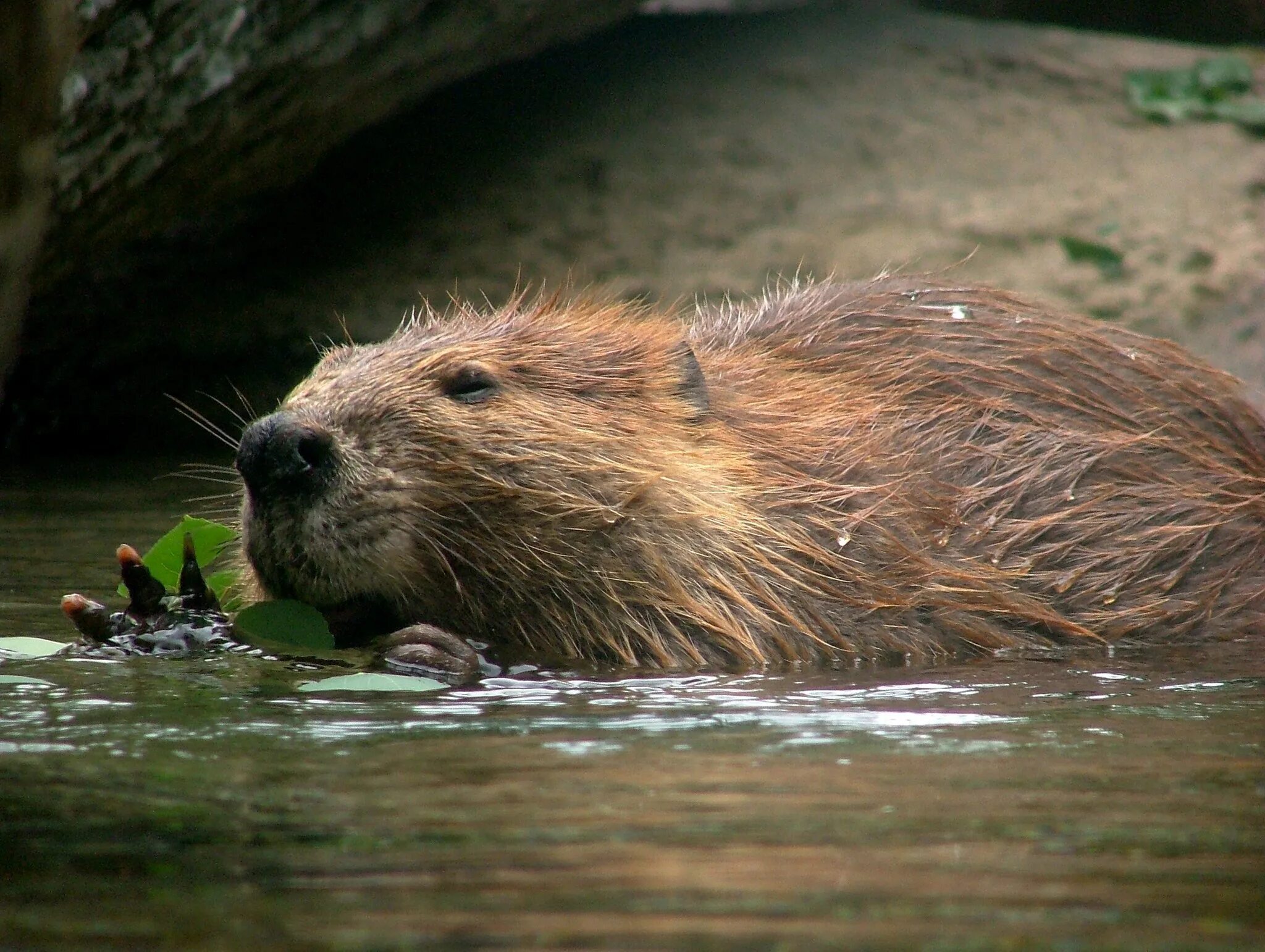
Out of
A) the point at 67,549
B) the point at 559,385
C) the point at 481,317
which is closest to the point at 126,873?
the point at 559,385

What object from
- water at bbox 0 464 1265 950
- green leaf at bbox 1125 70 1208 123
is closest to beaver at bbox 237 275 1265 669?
water at bbox 0 464 1265 950

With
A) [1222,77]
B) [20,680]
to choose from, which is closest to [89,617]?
[20,680]

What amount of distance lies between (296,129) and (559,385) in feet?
10.1

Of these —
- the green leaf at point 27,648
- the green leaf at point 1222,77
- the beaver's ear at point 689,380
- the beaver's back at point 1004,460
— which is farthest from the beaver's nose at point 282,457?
the green leaf at point 1222,77

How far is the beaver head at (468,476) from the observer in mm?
3594

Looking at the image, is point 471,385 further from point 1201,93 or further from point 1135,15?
point 1135,15

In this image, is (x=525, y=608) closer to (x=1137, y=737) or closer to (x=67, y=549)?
(x=1137, y=737)

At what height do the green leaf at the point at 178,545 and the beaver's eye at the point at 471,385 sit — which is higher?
the beaver's eye at the point at 471,385

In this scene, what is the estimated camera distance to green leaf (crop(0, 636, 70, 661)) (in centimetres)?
358

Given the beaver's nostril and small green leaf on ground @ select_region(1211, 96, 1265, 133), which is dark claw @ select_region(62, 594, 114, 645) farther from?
small green leaf on ground @ select_region(1211, 96, 1265, 133)

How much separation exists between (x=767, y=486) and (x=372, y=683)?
46.4 inches

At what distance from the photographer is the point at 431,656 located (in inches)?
137

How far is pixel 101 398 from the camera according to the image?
7.57m

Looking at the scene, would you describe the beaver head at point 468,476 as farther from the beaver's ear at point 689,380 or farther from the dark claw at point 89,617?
the dark claw at point 89,617
